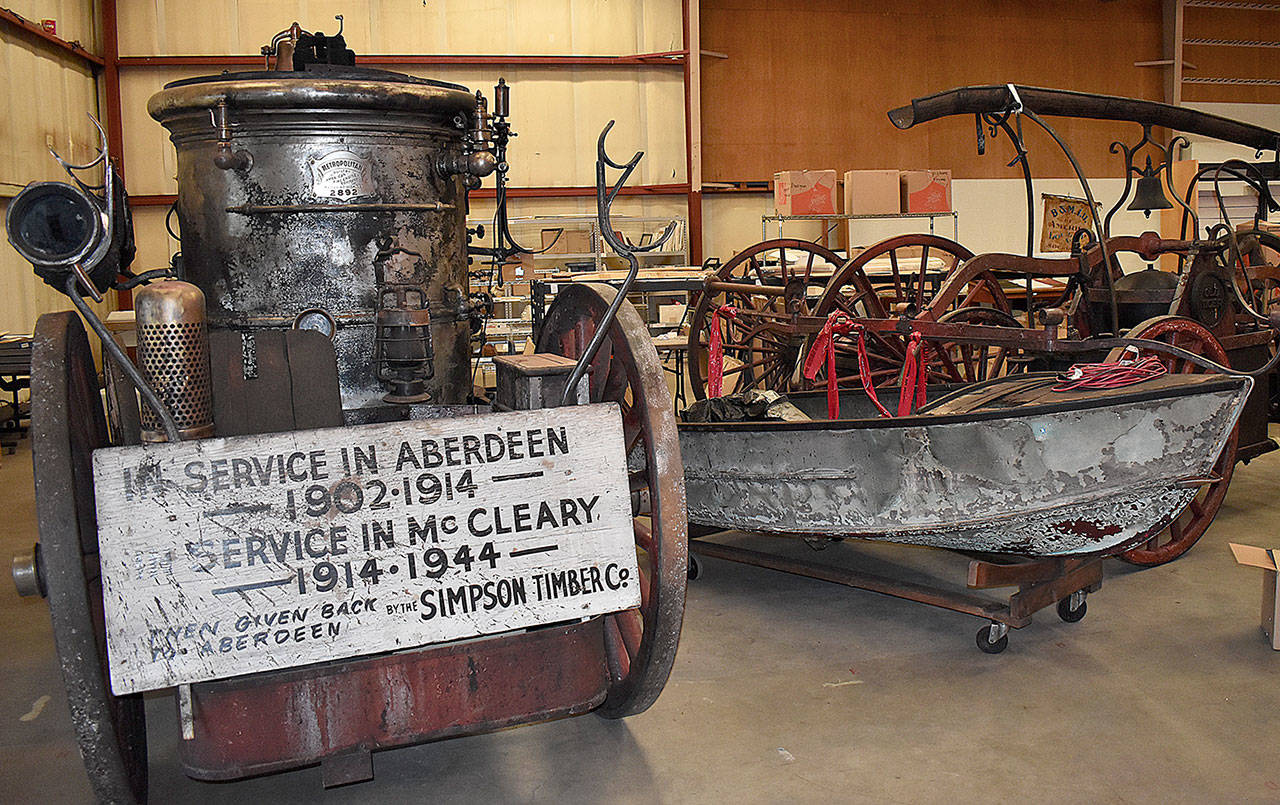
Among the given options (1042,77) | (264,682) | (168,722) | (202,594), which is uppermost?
(1042,77)

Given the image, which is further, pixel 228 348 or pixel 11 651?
pixel 11 651

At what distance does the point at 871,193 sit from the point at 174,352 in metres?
8.09

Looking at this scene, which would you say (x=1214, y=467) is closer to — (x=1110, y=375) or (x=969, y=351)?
(x=1110, y=375)

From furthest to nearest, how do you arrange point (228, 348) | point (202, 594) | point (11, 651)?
point (11, 651), point (228, 348), point (202, 594)

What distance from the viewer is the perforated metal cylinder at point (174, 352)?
2.17 metres

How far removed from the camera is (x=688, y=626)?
3.85 meters

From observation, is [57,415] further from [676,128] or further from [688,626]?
[676,128]

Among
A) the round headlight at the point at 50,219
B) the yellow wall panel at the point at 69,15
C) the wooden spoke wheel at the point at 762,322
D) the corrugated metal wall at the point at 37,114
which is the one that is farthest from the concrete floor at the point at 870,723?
the yellow wall panel at the point at 69,15

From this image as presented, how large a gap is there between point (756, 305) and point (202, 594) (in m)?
6.13

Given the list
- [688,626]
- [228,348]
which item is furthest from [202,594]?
[688,626]

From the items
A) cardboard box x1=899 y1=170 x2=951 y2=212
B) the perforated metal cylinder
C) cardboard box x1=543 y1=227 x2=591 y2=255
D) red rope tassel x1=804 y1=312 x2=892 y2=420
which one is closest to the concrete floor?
red rope tassel x1=804 y1=312 x2=892 y2=420

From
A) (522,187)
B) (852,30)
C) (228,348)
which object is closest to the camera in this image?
(228,348)

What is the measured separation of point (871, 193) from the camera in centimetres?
950

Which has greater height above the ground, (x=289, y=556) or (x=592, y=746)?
A: (x=289, y=556)
